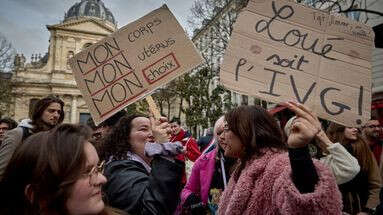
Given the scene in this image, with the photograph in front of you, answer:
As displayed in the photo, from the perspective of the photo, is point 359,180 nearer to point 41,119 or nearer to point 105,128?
point 105,128

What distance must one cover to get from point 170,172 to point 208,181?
1.32 m

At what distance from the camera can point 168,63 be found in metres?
2.96

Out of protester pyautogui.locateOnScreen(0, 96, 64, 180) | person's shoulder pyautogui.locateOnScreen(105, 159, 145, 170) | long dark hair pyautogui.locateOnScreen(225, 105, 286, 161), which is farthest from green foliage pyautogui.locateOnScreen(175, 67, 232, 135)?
long dark hair pyautogui.locateOnScreen(225, 105, 286, 161)

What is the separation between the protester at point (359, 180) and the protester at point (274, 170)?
6.23 feet

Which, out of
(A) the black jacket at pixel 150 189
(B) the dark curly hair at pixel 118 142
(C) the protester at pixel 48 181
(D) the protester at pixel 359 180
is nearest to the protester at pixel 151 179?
(A) the black jacket at pixel 150 189

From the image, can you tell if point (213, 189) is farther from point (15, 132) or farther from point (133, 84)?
point (15, 132)

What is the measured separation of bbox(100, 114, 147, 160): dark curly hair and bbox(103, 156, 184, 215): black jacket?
0.43 meters

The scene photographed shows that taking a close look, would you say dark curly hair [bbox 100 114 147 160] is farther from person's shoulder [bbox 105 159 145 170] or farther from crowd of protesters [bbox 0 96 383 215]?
person's shoulder [bbox 105 159 145 170]

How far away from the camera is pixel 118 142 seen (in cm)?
272

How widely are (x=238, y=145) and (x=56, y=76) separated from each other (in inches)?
1924

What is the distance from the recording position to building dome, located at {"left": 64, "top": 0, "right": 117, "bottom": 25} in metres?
60.1

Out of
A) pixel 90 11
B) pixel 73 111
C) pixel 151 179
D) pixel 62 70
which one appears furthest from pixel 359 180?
pixel 90 11

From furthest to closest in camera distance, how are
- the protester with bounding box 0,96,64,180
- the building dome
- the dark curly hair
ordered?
1. the building dome
2. the protester with bounding box 0,96,64,180
3. the dark curly hair

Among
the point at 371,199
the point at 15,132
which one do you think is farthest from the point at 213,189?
the point at 15,132
